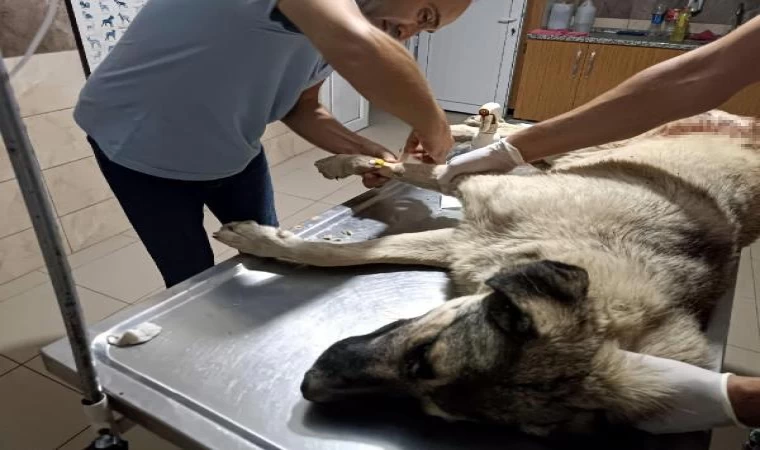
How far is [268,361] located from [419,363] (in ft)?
0.88

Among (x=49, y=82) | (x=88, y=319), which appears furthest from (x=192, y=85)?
(x=49, y=82)

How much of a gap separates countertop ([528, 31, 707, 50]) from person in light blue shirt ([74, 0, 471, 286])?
3921 mm

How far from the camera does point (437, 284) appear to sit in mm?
1051

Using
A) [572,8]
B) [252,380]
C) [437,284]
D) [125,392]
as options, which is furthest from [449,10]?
[572,8]

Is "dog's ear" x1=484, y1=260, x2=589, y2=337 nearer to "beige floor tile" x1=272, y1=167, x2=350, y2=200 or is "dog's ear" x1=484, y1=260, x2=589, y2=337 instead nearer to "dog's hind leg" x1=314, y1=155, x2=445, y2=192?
"dog's hind leg" x1=314, y1=155, x2=445, y2=192

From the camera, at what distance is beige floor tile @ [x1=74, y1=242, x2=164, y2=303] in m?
2.28

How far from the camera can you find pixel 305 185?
360 centimetres

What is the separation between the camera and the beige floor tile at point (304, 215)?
2.98 meters

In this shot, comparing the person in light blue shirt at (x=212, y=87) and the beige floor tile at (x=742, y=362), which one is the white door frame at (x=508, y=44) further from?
the person in light blue shirt at (x=212, y=87)

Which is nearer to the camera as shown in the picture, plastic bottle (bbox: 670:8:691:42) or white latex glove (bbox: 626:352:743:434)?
white latex glove (bbox: 626:352:743:434)

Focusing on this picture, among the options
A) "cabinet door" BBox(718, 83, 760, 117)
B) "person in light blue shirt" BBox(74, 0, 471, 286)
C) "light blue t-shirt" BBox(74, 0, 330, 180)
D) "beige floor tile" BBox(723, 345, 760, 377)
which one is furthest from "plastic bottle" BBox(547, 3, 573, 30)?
"light blue t-shirt" BBox(74, 0, 330, 180)

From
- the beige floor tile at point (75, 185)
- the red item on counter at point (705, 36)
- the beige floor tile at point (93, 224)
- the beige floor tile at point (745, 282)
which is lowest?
the beige floor tile at point (93, 224)

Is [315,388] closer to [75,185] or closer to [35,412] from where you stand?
[35,412]

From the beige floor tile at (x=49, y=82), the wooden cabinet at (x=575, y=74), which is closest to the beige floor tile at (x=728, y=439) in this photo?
the beige floor tile at (x=49, y=82)
